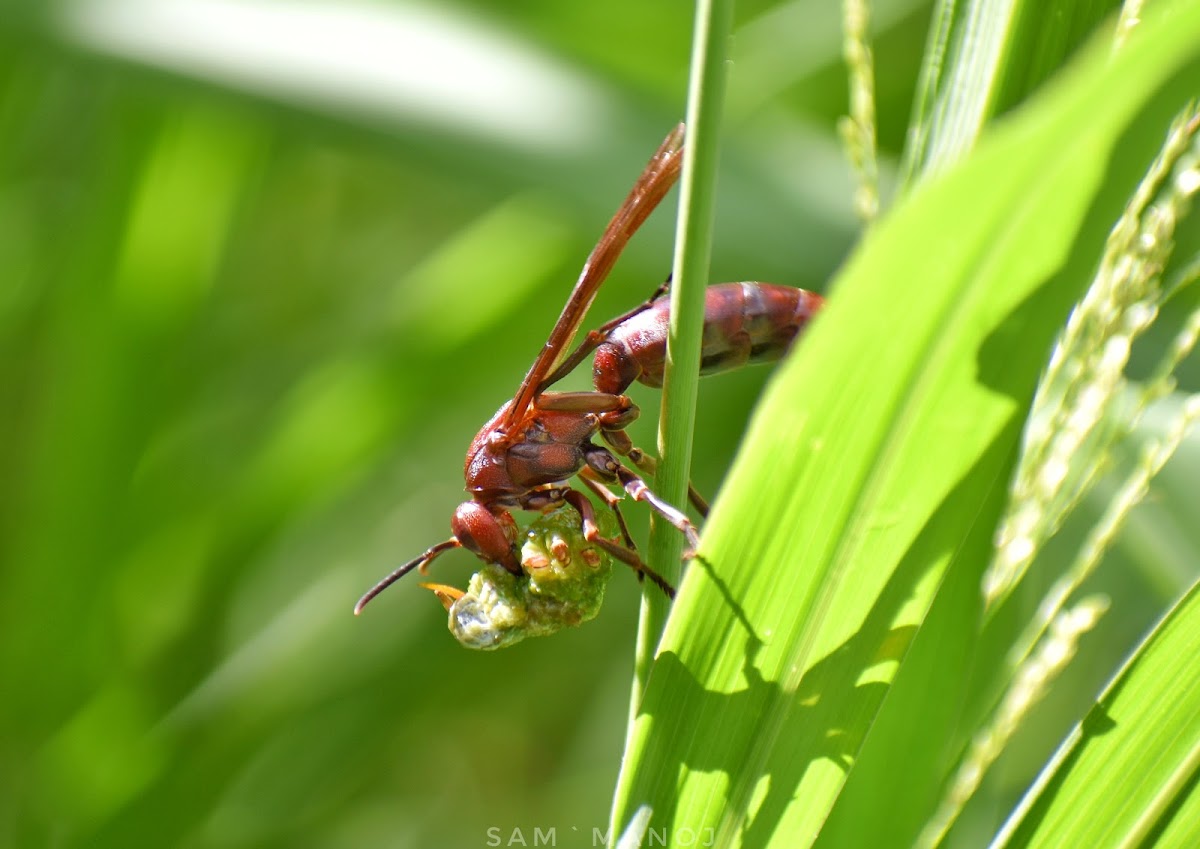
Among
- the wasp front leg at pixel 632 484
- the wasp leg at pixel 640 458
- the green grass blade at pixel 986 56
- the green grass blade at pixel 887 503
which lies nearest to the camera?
the green grass blade at pixel 887 503

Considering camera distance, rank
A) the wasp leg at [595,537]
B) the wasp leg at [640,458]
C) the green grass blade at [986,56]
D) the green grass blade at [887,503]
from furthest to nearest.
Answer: the wasp leg at [640,458], the wasp leg at [595,537], the green grass blade at [986,56], the green grass blade at [887,503]

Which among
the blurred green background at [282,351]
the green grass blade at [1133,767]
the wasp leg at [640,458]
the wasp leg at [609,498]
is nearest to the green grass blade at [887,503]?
the green grass blade at [1133,767]

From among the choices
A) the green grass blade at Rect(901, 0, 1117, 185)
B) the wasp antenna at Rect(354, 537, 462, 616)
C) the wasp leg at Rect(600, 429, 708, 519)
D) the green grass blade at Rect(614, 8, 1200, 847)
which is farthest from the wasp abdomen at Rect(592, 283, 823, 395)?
the green grass blade at Rect(614, 8, 1200, 847)

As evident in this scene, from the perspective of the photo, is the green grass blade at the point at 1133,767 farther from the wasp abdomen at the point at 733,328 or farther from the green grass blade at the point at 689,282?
the wasp abdomen at the point at 733,328

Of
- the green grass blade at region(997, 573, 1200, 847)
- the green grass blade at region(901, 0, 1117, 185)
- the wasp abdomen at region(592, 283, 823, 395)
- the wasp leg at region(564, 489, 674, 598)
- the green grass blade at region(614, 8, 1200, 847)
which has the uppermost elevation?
the wasp abdomen at region(592, 283, 823, 395)

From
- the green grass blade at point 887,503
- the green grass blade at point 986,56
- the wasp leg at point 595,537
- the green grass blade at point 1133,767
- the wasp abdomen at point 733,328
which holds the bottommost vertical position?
the green grass blade at point 1133,767

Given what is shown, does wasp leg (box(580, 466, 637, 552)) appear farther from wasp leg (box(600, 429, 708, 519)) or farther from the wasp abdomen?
the wasp abdomen

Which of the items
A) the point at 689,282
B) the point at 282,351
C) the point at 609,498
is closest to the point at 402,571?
the point at 609,498
